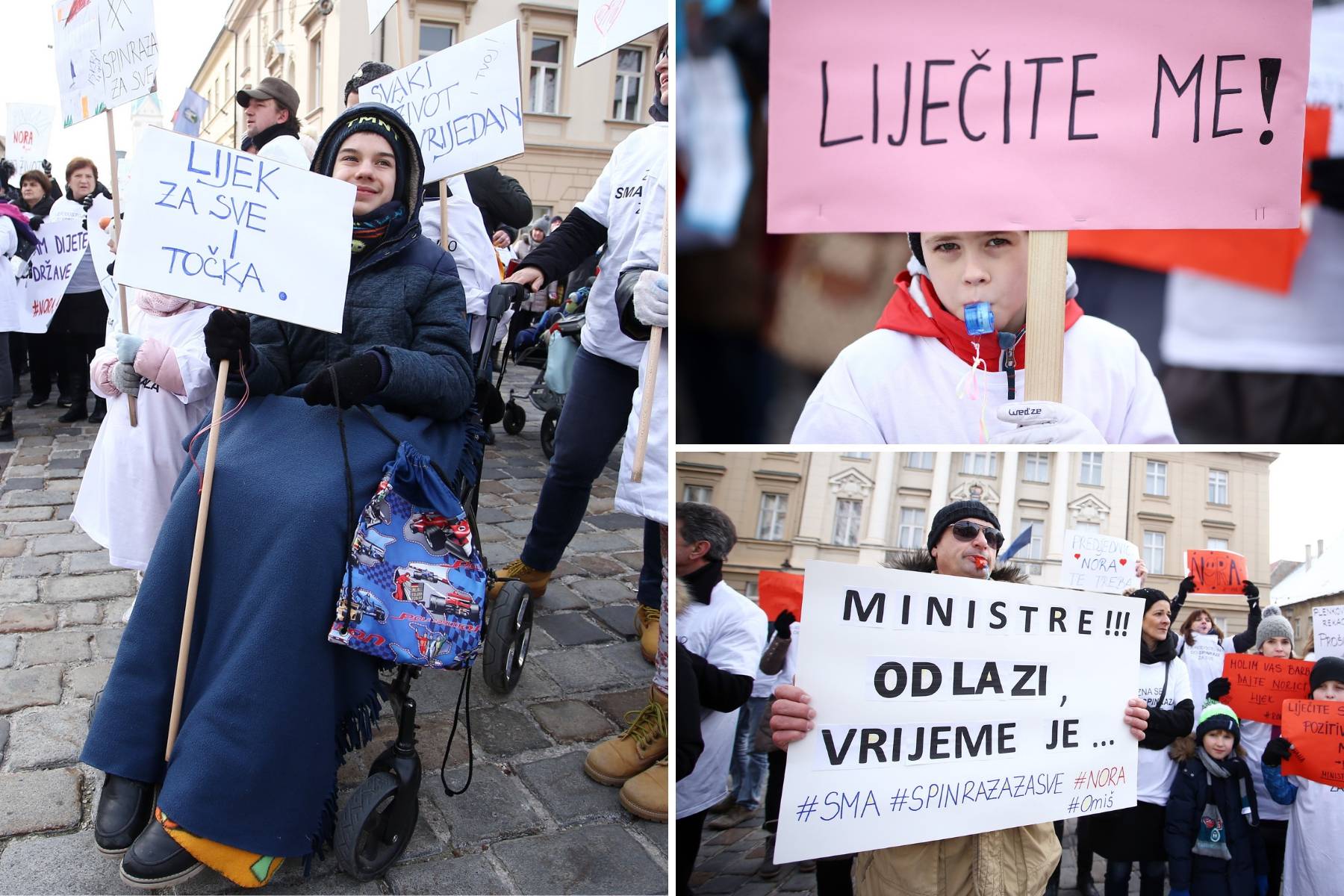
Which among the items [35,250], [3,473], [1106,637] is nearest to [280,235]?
[1106,637]

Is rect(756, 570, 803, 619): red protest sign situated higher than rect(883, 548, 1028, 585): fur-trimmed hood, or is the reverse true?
rect(883, 548, 1028, 585): fur-trimmed hood

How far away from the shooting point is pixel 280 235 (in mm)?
2443

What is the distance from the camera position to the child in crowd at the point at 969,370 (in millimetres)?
1966

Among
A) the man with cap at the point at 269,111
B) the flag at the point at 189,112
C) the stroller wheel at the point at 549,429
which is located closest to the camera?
the man with cap at the point at 269,111

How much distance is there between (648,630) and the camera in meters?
3.82

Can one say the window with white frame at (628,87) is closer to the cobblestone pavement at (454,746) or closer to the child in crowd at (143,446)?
the cobblestone pavement at (454,746)

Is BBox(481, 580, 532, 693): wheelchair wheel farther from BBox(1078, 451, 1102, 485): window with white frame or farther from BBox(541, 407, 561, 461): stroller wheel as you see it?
BBox(541, 407, 561, 461): stroller wheel

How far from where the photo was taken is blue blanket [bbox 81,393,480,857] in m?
2.28

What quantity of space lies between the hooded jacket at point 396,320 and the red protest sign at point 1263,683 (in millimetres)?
2052

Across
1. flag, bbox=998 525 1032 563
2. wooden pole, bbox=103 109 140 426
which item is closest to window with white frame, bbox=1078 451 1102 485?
flag, bbox=998 525 1032 563

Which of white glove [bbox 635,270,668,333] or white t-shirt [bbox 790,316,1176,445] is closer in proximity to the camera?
white t-shirt [bbox 790,316,1176,445]

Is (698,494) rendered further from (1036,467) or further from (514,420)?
(514,420)

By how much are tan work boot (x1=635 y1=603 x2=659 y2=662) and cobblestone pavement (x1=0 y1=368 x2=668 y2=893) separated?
0.05m

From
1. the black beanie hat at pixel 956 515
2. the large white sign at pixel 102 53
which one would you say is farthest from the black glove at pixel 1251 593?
the large white sign at pixel 102 53
